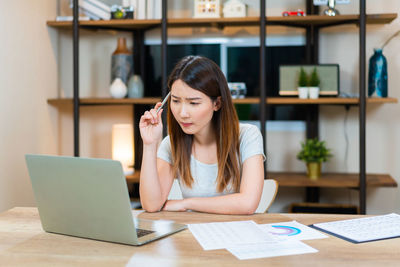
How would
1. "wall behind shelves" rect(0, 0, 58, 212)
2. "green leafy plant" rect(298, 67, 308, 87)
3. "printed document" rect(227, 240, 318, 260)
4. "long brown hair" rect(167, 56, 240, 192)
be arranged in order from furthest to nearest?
"green leafy plant" rect(298, 67, 308, 87), "wall behind shelves" rect(0, 0, 58, 212), "long brown hair" rect(167, 56, 240, 192), "printed document" rect(227, 240, 318, 260)

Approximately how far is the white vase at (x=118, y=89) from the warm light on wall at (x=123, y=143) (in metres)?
0.23

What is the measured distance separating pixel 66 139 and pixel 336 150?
6.38ft

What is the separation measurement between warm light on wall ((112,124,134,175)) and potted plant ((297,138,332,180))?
1.16m

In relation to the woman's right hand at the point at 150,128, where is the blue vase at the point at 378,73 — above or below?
above

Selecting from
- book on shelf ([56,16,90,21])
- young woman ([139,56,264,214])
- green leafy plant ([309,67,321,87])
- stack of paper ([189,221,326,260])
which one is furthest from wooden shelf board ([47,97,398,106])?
stack of paper ([189,221,326,260])

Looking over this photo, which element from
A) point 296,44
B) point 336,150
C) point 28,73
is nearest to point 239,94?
point 296,44

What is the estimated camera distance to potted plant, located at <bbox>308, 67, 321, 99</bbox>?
3.11 meters

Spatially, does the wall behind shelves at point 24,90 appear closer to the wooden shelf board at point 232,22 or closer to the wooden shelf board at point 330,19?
the wooden shelf board at point 232,22

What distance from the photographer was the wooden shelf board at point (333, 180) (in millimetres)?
3066

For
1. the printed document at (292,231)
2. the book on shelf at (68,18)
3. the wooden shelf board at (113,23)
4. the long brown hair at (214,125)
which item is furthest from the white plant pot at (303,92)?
the printed document at (292,231)

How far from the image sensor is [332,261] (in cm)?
114

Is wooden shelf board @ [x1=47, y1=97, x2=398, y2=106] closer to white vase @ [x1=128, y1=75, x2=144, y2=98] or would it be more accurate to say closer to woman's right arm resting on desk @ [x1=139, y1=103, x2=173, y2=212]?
white vase @ [x1=128, y1=75, x2=144, y2=98]

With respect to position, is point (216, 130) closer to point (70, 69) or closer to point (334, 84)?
point (334, 84)

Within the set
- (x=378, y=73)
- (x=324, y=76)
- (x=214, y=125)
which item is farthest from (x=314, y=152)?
(x=214, y=125)
